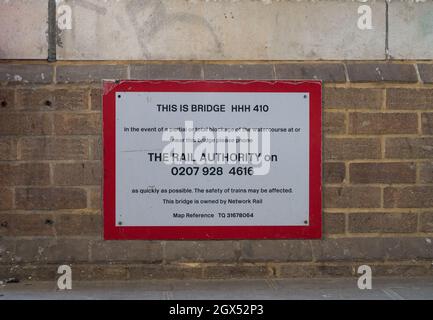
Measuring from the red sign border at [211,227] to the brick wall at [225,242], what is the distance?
0.06 metres

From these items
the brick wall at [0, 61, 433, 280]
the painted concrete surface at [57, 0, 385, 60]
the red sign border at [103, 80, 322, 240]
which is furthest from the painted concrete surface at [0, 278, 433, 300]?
the painted concrete surface at [57, 0, 385, 60]

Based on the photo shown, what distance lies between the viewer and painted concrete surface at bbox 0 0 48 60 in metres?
5.95

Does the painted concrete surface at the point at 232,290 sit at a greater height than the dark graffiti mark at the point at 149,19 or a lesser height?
lesser

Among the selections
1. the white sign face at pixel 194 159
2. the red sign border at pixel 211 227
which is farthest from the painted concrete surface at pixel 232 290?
the white sign face at pixel 194 159

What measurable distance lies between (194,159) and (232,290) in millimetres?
1139

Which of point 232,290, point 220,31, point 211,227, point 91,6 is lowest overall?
point 232,290

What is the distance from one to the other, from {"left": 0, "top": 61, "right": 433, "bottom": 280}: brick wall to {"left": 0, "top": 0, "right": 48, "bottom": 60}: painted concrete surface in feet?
0.44

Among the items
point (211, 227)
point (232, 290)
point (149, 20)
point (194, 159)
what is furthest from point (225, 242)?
point (149, 20)

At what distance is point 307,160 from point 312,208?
1.35 feet

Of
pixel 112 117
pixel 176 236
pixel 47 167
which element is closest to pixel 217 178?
pixel 176 236

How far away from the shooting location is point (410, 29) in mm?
6133

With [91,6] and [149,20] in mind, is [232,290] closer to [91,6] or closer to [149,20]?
[149,20]

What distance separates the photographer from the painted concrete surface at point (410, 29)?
6121 mm

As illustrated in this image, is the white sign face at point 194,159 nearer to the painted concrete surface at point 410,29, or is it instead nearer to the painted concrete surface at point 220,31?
the painted concrete surface at point 220,31
